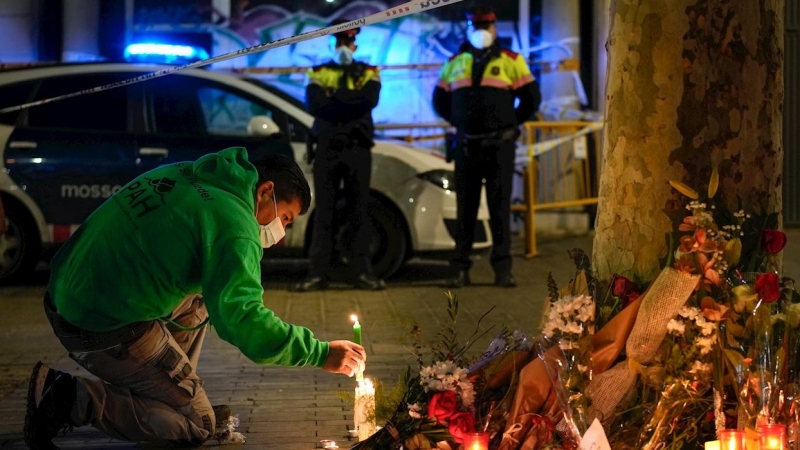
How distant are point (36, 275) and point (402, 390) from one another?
676cm

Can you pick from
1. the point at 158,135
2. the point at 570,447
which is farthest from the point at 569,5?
the point at 570,447

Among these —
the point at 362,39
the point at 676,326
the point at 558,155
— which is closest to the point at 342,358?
the point at 676,326

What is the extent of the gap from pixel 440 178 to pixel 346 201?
3.00ft

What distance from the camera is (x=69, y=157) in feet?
30.9

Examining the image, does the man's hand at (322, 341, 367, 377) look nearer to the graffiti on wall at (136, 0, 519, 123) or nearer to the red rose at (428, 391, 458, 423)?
the red rose at (428, 391, 458, 423)

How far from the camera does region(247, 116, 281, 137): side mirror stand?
9531 millimetres

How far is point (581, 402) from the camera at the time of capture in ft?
12.2

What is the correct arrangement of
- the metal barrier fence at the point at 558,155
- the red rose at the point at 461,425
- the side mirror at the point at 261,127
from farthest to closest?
the metal barrier fence at the point at 558,155 < the side mirror at the point at 261,127 < the red rose at the point at 461,425

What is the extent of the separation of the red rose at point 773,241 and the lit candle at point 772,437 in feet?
2.51

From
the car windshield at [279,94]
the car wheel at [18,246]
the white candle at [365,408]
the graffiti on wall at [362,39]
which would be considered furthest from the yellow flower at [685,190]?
the graffiti on wall at [362,39]

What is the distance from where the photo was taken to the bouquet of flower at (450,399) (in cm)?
388

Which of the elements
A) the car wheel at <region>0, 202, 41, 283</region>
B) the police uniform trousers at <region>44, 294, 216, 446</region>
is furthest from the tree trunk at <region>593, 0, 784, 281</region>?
the car wheel at <region>0, 202, 41, 283</region>

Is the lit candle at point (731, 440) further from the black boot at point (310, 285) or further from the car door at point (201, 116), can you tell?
the car door at point (201, 116)

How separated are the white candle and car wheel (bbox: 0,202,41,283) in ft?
18.9
